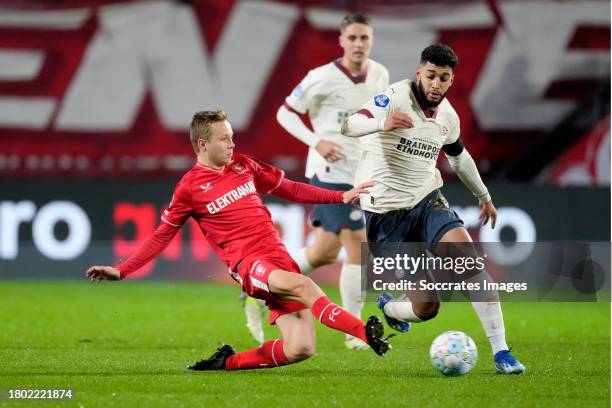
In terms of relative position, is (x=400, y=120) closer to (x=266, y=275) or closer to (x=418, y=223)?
(x=418, y=223)

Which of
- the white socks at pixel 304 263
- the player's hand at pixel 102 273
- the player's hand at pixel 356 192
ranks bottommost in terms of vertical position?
the player's hand at pixel 102 273

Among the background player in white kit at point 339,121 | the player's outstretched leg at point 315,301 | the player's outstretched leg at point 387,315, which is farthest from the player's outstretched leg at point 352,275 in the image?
the player's outstretched leg at point 315,301

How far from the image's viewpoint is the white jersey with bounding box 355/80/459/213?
7.00m

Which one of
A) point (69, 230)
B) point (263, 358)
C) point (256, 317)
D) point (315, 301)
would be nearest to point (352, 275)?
point (256, 317)

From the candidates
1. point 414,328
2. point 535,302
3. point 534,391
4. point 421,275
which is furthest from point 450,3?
point 534,391

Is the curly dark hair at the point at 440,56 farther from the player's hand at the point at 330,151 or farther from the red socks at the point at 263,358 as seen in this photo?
the red socks at the point at 263,358

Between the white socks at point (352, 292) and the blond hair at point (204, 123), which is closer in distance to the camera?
the blond hair at point (204, 123)

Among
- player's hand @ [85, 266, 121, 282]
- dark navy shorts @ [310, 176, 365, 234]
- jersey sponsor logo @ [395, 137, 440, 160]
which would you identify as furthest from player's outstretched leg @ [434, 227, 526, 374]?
player's hand @ [85, 266, 121, 282]

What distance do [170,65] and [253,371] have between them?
28.0 feet

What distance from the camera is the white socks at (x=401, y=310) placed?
709 centimetres

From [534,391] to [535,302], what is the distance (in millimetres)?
6576

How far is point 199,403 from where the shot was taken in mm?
5586

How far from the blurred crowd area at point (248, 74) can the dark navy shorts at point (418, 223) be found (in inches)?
286

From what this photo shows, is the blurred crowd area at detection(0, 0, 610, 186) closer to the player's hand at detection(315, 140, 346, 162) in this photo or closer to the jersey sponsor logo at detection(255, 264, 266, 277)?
the player's hand at detection(315, 140, 346, 162)
